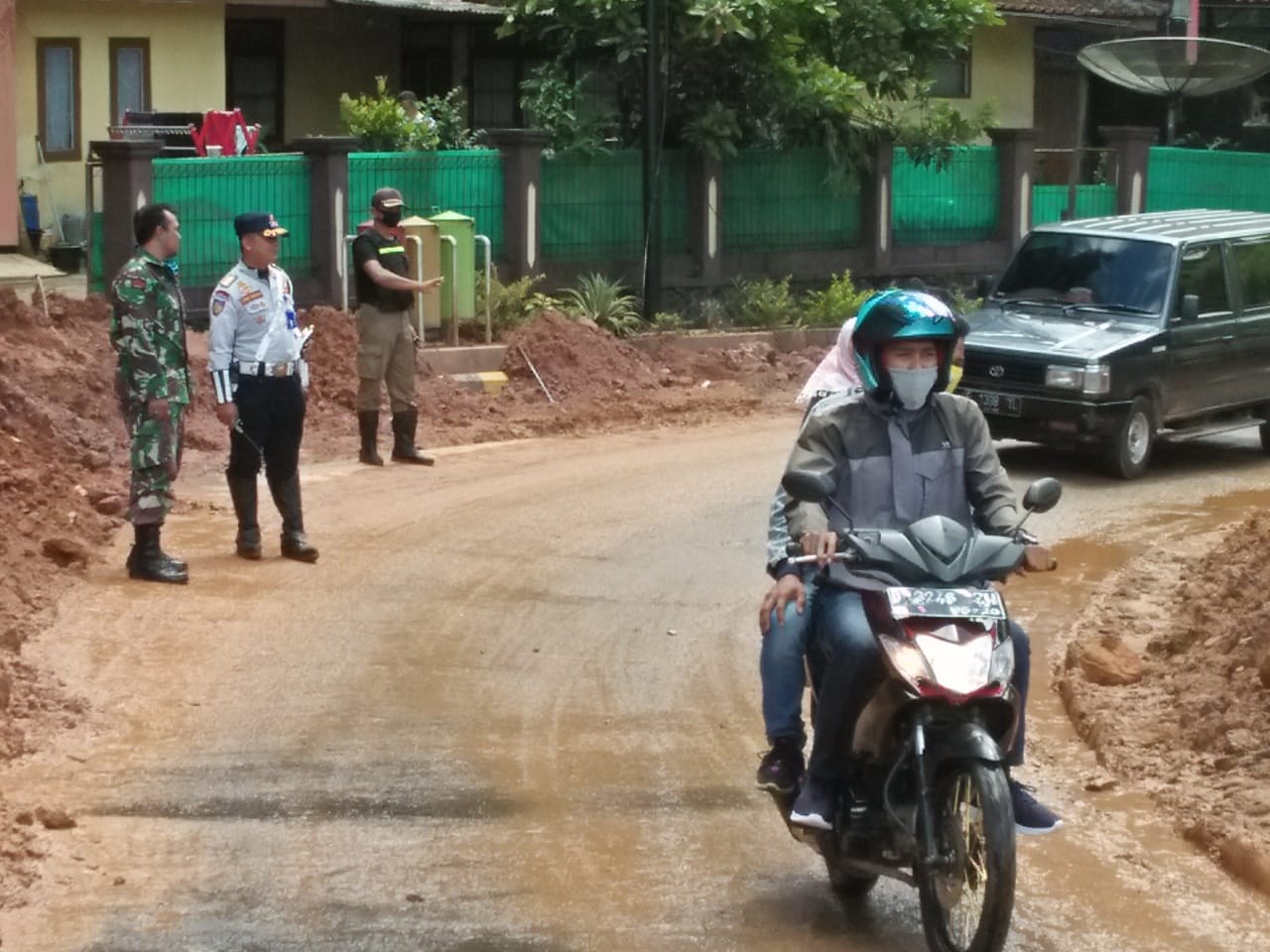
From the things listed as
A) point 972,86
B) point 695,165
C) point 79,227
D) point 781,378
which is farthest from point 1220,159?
point 79,227

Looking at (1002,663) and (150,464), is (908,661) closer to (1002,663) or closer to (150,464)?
(1002,663)

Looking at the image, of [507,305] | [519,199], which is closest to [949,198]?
[519,199]

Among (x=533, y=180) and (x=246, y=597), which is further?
(x=533, y=180)

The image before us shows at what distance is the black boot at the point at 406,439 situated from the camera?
48.3 ft

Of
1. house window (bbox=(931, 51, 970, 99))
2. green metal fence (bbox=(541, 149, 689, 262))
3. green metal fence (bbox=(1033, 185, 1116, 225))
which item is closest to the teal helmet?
green metal fence (bbox=(541, 149, 689, 262))

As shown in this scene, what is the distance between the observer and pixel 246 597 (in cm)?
1052

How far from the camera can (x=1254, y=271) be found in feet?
53.3

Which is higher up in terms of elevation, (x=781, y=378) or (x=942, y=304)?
(x=942, y=304)

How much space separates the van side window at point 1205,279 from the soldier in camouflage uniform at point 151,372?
7.66 m

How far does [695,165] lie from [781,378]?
335 cm

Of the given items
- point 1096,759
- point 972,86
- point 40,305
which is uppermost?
point 972,86

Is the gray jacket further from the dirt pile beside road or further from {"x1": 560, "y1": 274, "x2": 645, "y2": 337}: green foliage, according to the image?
{"x1": 560, "y1": 274, "x2": 645, "y2": 337}: green foliage

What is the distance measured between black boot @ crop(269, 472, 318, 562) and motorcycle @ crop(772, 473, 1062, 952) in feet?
19.4

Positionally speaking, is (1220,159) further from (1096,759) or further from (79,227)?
(1096,759)
